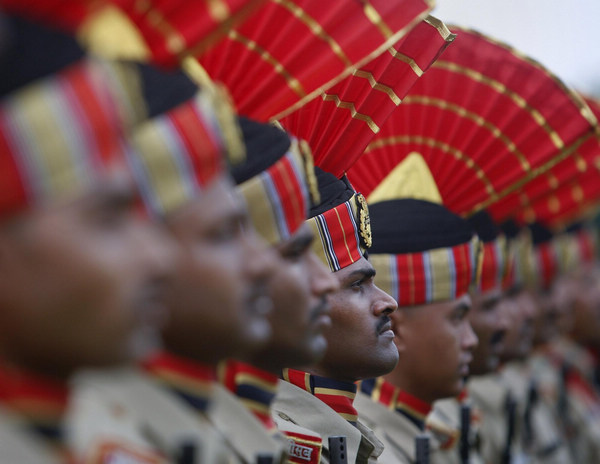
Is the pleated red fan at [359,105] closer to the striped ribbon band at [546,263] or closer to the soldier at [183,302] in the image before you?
the soldier at [183,302]

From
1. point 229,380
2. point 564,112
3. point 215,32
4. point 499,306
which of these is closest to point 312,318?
point 229,380

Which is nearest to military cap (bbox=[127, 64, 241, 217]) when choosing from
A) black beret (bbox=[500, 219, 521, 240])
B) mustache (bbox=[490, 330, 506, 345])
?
mustache (bbox=[490, 330, 506, 345])

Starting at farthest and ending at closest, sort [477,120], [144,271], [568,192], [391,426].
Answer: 1. [568,192]
2. [477,120]
3. [391,426]
4. [144,271]

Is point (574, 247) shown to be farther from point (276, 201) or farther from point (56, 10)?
point (56, 10)

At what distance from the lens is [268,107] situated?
296 centimetres

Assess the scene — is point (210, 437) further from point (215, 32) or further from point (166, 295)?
point (215, 32)

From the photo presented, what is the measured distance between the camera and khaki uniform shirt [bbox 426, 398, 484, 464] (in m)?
5.48

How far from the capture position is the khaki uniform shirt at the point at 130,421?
6.75 feet

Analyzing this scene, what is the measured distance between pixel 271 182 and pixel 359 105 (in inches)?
43.4

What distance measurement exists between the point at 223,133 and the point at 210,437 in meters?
0.76

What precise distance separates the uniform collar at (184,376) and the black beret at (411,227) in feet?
8.14

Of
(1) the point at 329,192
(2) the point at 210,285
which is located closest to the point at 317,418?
(1) the point at 329,192

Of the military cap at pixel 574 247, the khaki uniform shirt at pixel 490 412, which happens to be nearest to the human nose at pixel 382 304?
the khaki uniform shirt at pixel 490 412

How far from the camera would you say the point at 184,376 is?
2.28 meters
